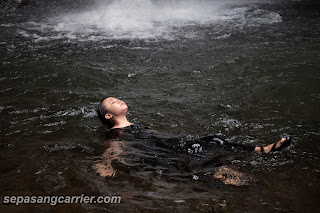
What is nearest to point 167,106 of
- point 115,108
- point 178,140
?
point 115,108

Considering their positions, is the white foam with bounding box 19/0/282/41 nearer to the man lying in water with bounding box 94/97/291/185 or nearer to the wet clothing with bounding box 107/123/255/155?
the man lying in water with bounding box 94/97/291/185

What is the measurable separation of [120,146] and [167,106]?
1633 mm

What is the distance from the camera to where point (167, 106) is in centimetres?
536

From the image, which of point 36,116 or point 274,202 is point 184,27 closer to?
point 36,116

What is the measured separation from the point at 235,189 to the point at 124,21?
976cm

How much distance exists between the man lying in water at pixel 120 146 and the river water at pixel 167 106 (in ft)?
0.29

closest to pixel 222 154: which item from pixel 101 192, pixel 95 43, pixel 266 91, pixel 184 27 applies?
pixel 101 192

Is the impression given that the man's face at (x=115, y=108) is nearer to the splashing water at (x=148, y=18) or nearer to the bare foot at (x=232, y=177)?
the bare foot at (x=232, y=177)

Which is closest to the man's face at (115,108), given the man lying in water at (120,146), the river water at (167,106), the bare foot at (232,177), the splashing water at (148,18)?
the man lying in water at (120,146)

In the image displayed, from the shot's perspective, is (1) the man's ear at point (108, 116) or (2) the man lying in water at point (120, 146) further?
(1) the man's ear at point (108, 116)

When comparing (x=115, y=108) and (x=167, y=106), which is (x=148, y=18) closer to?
(x=167, y=106)

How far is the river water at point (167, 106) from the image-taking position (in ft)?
9.74

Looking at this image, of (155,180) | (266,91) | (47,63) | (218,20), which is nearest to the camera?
(155,180)

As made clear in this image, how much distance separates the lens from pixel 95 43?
9.12m
